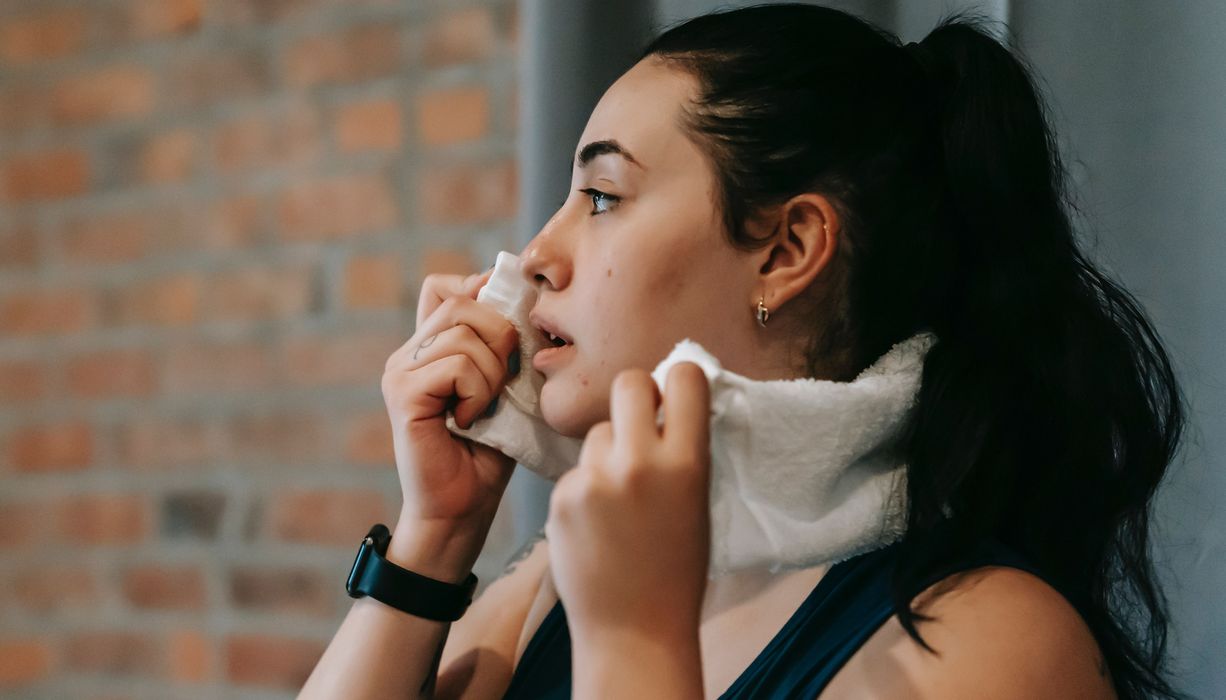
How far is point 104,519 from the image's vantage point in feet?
5.76

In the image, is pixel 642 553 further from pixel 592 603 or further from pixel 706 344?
pixel 706 344

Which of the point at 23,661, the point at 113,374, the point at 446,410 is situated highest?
the point at 446,410

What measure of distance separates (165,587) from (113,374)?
13.1 inches

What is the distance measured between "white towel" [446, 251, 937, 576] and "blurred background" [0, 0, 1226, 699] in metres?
0.51

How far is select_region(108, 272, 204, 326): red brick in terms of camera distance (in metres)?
1.70

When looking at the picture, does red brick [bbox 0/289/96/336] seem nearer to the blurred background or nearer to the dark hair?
the blurred background

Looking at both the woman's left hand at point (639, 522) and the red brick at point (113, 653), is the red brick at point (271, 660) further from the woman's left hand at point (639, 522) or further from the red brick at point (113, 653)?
the woman's left hand at point (639, 522)

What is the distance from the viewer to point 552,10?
130 centimetres

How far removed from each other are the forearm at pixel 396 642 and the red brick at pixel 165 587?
700 millimetres

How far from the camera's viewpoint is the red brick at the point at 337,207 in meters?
1.56

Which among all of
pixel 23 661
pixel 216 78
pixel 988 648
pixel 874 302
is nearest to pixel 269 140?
pixel 216 78

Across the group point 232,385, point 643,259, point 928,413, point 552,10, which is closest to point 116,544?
point 232,385

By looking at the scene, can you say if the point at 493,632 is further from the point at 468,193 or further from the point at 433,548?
the point at 468,193

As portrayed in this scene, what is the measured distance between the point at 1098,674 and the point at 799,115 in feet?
1.52
